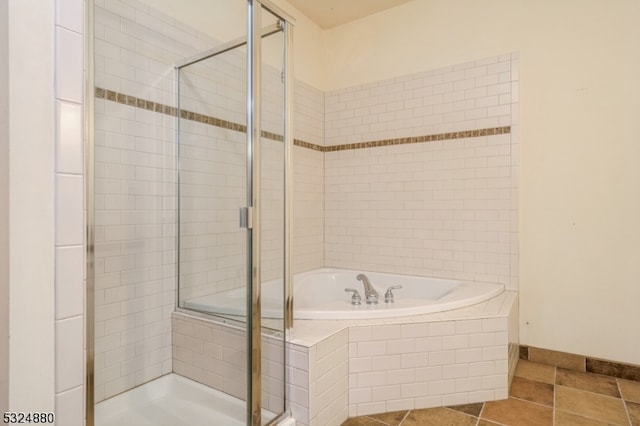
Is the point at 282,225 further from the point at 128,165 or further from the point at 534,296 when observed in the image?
the point at 534,296

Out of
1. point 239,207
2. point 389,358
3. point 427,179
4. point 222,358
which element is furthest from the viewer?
point 427,179

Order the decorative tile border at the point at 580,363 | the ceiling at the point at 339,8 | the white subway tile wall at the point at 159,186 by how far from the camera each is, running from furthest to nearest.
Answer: the ceiling at the point at 339,8 < the decorative tile border at the point at 580,363 < the white subway tile wall at the point at 159,186

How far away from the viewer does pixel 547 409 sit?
1.87 meters

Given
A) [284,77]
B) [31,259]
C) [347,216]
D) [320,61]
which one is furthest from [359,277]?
[31,259]

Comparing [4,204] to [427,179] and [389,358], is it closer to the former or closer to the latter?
[389,358]

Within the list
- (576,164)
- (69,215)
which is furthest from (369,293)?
(69,215)

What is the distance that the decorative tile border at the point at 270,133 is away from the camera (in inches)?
67.1

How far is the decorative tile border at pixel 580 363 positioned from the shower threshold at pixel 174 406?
187 centimetres

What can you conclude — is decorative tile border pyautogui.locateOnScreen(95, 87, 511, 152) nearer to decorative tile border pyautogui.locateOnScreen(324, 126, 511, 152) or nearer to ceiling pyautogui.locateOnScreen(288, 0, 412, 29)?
decorative tile border pyautogui.locateOnScreen(324, 126, 511, 152)

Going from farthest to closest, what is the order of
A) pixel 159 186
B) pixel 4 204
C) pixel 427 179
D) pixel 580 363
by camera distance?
pixel 427 179
pixel 580 363
pixel 159 186
pixel 4 204

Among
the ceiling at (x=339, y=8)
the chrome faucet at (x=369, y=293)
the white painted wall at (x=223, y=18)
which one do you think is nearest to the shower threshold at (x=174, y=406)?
the chrome faucet at (x=369, y=293)

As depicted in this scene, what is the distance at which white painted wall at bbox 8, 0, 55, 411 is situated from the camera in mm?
694

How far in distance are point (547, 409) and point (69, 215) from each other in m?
2.27

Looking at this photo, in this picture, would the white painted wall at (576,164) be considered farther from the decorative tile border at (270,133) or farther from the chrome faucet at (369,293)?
the chrome faucet at (369,293)
